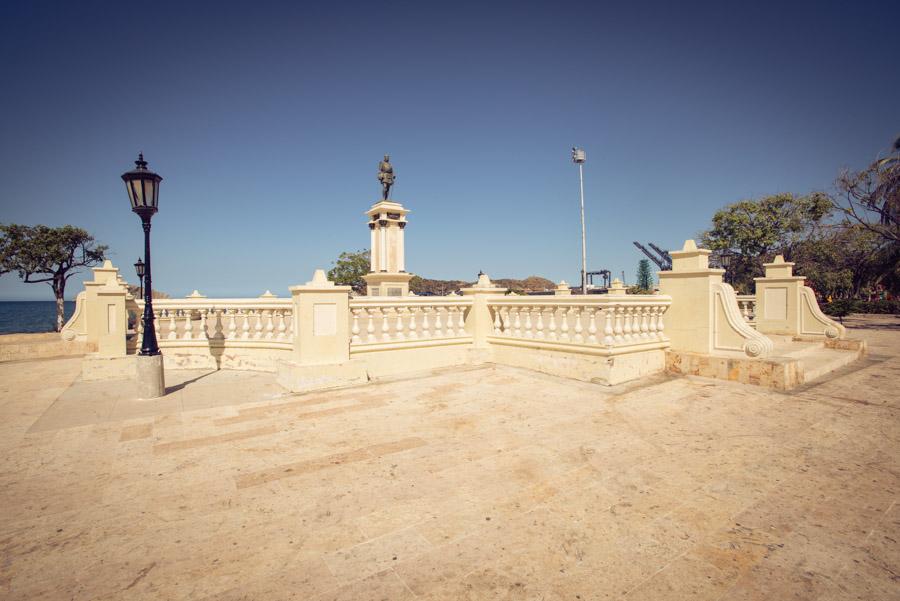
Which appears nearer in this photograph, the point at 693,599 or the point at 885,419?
the point at 693,599

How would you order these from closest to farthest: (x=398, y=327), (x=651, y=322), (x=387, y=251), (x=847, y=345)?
1. (x=651, y=322)
2. (x=398, y=327)
3. (x=847, y=345)
4. (x=387, y=251)

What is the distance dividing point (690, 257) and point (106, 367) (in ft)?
33.8

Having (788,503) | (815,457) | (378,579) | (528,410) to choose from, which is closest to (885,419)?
(815,457)

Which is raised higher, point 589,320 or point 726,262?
point 726,262

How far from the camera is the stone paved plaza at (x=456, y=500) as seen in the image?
83.4 inches

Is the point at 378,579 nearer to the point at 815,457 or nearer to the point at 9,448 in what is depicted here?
the point at 815,457

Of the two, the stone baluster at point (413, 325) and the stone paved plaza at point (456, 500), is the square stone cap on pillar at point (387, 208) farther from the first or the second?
Result: the stone paved plaza at point (456, 500)

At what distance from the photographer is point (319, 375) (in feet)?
20.8

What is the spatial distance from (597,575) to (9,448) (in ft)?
17.4

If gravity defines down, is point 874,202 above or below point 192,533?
above

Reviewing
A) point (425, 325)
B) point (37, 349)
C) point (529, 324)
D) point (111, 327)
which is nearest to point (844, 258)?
point (529, 324)

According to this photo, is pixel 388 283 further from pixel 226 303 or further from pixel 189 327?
pixel 226 303

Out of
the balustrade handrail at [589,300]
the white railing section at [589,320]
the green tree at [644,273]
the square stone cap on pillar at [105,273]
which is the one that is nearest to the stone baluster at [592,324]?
the white railing section at [589,320]

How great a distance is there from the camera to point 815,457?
11.9 feet
